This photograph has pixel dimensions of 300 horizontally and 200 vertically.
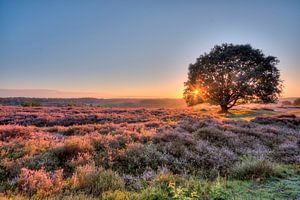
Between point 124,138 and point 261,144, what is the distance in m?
6.70

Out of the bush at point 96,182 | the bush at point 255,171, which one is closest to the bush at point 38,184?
the bush at point 96,182

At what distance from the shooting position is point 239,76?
38.8 m

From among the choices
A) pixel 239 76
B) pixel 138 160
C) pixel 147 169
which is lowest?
pixel 147 169

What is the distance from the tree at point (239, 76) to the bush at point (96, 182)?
3624 cm

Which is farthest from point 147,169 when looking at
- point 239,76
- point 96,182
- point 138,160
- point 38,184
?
point 239,76

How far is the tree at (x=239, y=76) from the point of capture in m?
38.6

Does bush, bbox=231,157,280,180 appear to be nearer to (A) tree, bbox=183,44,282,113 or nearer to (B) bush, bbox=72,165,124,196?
(B) bush, bbox=72,165,124,196

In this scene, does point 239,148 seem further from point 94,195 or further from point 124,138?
point 94,195

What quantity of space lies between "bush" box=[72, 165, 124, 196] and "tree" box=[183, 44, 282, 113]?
36239mm

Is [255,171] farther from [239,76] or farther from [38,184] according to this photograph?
[239,76]

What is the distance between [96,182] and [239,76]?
37.3 metres

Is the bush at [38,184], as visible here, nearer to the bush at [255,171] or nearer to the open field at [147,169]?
the open field at [147,169]

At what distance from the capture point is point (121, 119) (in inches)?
821

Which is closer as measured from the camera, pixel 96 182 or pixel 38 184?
pixel 38 184
